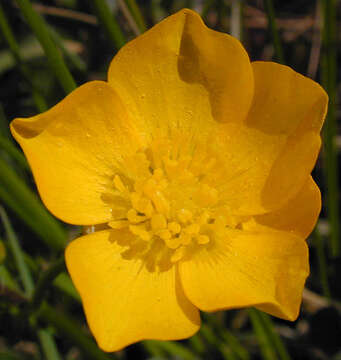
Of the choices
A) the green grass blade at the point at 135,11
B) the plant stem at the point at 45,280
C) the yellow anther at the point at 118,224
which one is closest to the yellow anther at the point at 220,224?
the yellow anther at the point at 118,224

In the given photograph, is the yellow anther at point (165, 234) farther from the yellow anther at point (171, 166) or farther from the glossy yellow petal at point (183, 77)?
the glossy yellow petal at point (183, 77)

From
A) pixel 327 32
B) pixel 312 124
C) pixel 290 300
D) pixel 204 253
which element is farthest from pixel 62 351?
pixel 327 32

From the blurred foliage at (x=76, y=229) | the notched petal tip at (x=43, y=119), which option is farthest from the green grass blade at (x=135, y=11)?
the notched petal tip at (x=43, y=119)

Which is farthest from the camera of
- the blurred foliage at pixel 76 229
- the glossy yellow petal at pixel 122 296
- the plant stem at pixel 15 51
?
the plant stem at pixel 15 51

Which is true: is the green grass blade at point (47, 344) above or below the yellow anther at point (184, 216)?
below

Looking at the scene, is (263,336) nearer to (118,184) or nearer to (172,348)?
(172,348)

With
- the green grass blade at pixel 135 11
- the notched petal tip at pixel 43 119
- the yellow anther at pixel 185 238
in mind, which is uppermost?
the green grass blade at pixel 135 11

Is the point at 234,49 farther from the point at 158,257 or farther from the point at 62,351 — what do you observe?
the point at 62,351

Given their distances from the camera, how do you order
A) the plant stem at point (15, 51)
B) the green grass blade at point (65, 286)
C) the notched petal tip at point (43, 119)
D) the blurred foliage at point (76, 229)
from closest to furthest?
1. the notched petal tip at point (43, 119)
2. the blurred foliage at point (76, 229)
3. the plant stem at point (15, 51)
4. the green grass blade at point (65, 286)

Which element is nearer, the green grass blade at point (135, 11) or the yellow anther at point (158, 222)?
the yellow anther at point (158, 222)

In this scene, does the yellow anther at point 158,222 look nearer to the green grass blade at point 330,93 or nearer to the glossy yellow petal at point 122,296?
the glossy yellow petal at point 122,296
